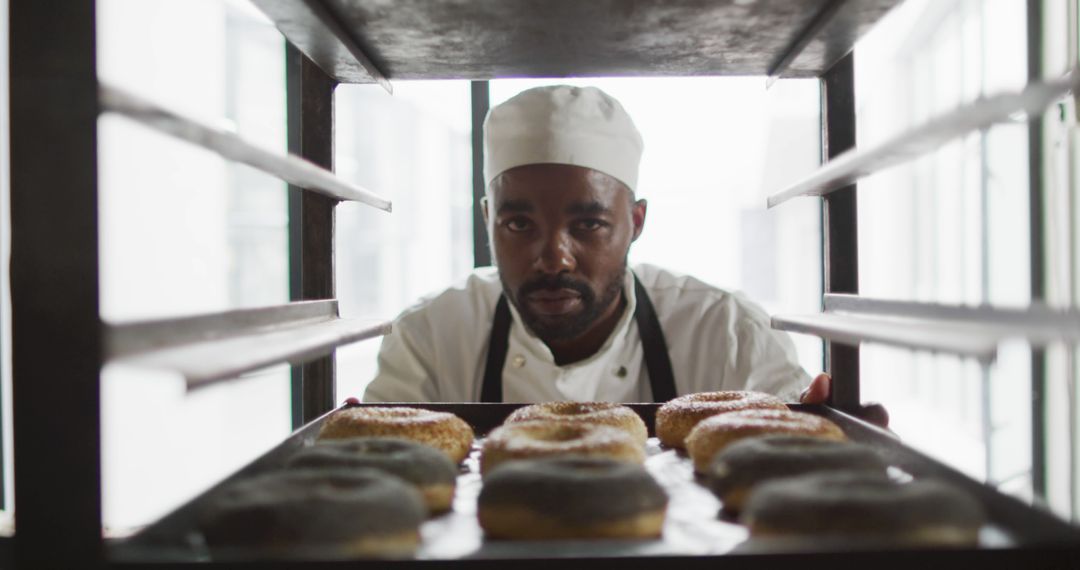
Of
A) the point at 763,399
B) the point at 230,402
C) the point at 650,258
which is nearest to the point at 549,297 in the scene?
the point at 763,399

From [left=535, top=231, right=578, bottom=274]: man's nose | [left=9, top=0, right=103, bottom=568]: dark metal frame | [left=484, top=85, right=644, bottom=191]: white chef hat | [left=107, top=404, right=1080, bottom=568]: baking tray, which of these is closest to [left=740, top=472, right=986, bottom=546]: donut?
[left=107, top=404, right=1080, bottom=568]: baking tray

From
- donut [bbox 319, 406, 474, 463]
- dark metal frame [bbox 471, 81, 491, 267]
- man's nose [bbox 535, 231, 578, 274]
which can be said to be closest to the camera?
donut [bbox 319, 406, 474, 463]

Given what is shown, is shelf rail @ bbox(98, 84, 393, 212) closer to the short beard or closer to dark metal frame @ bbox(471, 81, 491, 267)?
the short beard

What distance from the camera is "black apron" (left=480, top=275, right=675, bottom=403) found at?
2.18 m

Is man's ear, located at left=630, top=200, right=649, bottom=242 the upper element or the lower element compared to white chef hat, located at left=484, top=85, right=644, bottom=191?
lower

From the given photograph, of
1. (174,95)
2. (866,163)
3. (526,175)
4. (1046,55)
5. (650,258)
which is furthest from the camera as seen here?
(174,95)

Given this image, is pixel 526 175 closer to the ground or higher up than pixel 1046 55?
closer to the ground

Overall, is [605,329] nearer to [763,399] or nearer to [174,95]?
[763,399]

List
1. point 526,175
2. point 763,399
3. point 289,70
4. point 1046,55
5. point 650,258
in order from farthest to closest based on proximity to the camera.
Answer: point 650,258, point 1046,55, point 289,70, point 526,175, point 763,399

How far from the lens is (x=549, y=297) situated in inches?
82.2

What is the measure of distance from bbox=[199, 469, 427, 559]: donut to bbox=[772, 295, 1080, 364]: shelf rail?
553 millimetres

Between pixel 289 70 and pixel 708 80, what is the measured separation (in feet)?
4.83

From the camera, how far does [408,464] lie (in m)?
1.02

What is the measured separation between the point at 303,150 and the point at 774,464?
1049 mm
